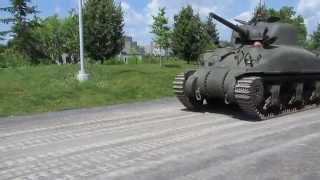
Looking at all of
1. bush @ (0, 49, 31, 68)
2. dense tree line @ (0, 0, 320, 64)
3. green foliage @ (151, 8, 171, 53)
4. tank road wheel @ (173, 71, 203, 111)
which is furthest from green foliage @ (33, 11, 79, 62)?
tank road wheel @ (173, 71, 203, 111)

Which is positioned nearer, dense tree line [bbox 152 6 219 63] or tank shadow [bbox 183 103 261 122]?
tank shadow [bbox 183 103 261 122]

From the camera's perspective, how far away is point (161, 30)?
39.0m

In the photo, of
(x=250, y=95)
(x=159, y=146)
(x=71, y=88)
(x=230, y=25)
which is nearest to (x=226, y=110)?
(x=250, y=95)

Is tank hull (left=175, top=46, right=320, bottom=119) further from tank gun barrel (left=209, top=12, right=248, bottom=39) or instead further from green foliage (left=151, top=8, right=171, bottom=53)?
green foliage (left=151, top=8, right=171, bottom=53)

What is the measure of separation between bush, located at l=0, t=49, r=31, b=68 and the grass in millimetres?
16698

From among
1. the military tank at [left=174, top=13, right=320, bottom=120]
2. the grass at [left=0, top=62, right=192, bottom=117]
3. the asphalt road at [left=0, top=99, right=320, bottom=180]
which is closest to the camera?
the asphalt road at [left=0, top=99, right=320, bottom=180]

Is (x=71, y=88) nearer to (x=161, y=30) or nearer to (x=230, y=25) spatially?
(x=230, y=25)

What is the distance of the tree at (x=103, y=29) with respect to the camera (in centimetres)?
3083

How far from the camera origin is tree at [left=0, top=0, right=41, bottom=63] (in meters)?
49.6

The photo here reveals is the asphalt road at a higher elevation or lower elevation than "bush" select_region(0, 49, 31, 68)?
lower

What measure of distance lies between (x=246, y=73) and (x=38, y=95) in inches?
303

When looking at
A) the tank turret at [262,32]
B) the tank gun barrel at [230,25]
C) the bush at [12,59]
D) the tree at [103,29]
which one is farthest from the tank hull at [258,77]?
the bush at [12,59]

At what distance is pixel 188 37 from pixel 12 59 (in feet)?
55.2

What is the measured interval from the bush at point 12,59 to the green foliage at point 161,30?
33.5 feet
